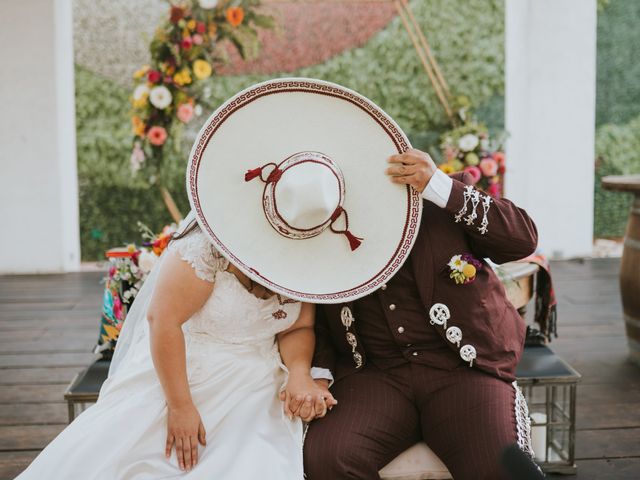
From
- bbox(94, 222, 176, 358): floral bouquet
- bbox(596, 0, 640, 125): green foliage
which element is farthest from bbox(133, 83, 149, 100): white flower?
bbox(596, 0, 640, 125): green foliage

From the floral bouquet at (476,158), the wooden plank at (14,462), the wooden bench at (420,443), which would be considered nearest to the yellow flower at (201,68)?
the floral bouquet at (476,158)

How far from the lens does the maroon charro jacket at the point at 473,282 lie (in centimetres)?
187

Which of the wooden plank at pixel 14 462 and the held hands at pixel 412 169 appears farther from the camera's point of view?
the wooden plank at pixel 14 462

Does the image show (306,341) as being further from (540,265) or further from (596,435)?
(596,435)

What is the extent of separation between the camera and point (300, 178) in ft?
5.51

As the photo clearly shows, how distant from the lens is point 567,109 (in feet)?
19.0

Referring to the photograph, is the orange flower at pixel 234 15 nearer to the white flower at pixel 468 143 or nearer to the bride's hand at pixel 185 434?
the white flower at pixel 468 143

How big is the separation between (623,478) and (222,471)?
1.41 m

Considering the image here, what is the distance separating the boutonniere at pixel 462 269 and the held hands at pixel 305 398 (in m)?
0.42

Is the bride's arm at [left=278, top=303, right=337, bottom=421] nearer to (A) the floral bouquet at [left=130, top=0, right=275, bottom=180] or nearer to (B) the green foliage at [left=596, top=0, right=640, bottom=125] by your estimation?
(A) the floral bouquet at [left=130, top=0, right=275, bottom=180]

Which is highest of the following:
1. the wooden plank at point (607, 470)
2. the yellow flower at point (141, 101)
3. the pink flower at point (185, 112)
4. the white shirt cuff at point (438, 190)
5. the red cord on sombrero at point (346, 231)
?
the yellow flower at point (141, 101)

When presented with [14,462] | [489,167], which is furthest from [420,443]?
[489,167]

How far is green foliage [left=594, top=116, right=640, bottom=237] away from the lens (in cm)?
660

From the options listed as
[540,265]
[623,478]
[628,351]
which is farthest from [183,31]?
[623,478]
